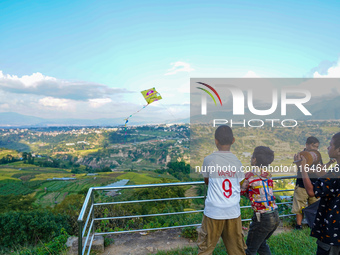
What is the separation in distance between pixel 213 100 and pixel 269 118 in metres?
1.23

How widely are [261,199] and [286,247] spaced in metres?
1.36

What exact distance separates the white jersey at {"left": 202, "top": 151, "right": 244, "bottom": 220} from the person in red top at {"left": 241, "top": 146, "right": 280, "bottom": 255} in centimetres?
21

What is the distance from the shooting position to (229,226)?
6.63 feet

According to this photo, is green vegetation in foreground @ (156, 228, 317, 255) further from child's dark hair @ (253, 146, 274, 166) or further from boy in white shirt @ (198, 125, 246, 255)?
child's dark hair @ (253, 146, 274, 166)

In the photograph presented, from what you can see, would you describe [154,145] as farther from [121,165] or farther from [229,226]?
[229,226]

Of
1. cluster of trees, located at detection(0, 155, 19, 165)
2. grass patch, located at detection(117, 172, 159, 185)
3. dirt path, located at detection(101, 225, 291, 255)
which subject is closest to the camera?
dirt path, located at detection(101, 225, 291, 255)

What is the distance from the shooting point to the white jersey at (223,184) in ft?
6.52

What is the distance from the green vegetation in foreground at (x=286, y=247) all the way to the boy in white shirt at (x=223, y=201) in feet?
3.09

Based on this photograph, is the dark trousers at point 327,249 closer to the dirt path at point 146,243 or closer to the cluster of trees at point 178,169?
the dirt path at point 146,243

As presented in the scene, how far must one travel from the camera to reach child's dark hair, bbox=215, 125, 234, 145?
6.85 ft

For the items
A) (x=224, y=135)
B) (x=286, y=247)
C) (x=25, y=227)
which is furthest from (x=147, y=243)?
(x=25, y=227)

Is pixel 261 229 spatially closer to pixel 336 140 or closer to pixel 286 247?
pixel 336 140

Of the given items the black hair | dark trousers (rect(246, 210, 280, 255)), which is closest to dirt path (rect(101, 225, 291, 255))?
dark trousers (rect(246, 210, 280, 255))

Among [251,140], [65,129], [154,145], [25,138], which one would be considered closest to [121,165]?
[154,145]
